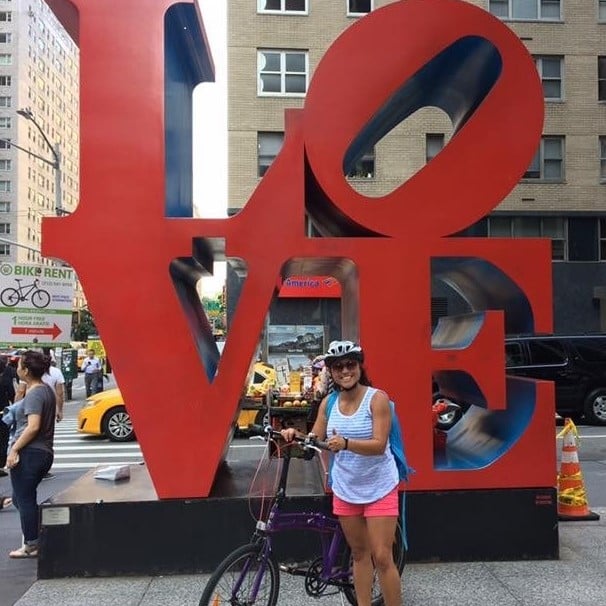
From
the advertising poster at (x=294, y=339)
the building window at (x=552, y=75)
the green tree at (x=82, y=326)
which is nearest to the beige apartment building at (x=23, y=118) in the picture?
the green tree at (x=82, y=326)

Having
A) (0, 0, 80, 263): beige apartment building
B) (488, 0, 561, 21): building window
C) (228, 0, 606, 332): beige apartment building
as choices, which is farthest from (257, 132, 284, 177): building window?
(0, 0, 80, 263): beige apartment building

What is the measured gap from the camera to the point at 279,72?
2327cm

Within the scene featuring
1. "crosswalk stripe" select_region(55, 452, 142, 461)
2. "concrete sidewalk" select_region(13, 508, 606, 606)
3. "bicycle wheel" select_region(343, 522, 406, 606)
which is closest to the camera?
"bicycle wheel" select_region(343, 522, 406, 606)

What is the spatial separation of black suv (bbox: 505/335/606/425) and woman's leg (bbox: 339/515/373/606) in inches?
424

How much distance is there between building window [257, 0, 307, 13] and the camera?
2331 cm

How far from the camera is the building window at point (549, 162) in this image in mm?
24109

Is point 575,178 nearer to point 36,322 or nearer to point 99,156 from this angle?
point 36,322

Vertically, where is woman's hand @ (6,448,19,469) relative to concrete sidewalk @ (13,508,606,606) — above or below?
above

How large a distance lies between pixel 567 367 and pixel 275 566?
455 inches

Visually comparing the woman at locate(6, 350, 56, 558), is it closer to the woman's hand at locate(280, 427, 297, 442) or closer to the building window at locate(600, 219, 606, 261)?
the woman's hand at locate(280, 427, 297, 442)

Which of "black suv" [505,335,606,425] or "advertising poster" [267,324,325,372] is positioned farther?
"advertising poster" [267,324,325,372]

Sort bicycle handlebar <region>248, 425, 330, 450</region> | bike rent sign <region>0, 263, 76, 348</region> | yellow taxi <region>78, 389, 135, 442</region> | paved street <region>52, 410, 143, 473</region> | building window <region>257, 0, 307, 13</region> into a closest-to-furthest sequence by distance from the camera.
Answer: bicycle handlebar <region>248, 425, 330, 450</region> → bike rent sign <region>0, 263, 76, 348</region> → paved street <region>52, 410, 143, 473</region> → yellow taxi <region>78, 389, 135, 442</region> → building window <region>257, 0, 307, 13</region>

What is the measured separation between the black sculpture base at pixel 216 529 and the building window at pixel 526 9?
909 inches

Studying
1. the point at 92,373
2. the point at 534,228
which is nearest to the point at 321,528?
the point at 92,373
